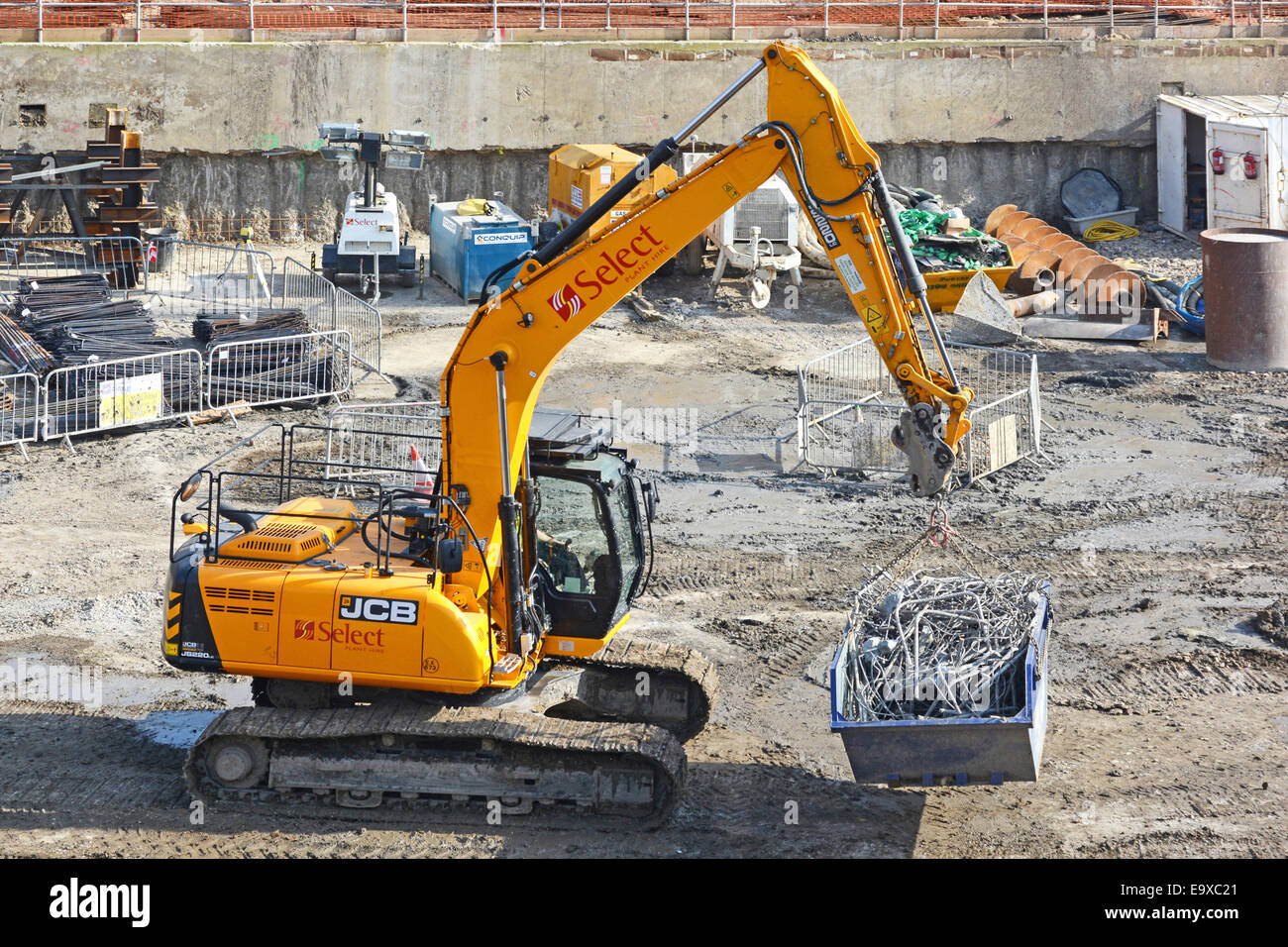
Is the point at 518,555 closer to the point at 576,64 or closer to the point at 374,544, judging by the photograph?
the point at 374,544

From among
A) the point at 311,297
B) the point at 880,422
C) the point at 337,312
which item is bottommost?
the point at 880,422

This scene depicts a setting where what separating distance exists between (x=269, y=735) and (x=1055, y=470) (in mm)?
10591

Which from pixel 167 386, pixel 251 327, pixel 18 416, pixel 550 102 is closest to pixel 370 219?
pixel 251 327

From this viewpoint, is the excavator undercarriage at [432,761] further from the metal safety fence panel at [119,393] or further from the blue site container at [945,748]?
the metal safety fence panel at [119,393]

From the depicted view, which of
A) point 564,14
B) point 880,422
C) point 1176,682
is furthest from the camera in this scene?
point 564,14

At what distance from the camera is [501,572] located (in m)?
9.69

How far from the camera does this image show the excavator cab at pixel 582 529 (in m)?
9.73

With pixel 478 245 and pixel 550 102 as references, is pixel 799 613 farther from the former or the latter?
pixel 550 102

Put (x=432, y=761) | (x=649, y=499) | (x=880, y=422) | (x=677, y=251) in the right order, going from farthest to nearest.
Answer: (x=880, y=422), (x=649, y=499), (x=432, y=761), (x=677, y=251)

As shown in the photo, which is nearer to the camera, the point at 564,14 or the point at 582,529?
the point at 582,529

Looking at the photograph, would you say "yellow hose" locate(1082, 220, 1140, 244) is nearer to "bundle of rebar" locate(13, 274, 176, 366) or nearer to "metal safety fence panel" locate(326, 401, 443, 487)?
"metal safety fence panel" locate(326, 401, 443, 487)

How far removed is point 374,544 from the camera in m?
10.0

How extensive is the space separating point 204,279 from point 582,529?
54.1 feet
